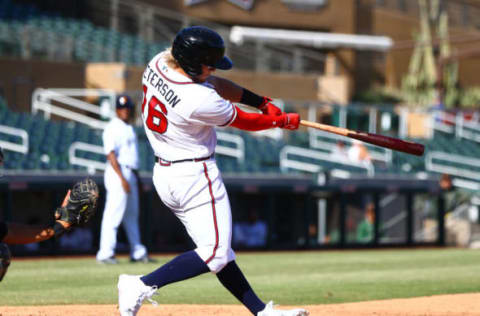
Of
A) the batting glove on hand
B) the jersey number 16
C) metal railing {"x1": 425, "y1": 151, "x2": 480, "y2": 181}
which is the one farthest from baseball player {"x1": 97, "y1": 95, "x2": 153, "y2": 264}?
metal railing {"x1": 425, "y1": 151, "x2": 480, "y2": 181}

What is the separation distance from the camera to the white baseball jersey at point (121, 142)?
9.22 m

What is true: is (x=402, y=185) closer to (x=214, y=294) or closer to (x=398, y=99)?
(x=214, y=294)

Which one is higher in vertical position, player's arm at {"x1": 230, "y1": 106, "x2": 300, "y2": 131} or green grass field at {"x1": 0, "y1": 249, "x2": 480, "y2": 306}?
player's arm at {"x1": 230, "y1": 106, "x2": 300, "y2": 131}

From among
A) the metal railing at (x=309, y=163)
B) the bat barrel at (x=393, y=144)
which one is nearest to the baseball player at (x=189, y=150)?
the bat barrel at (x=393, y=144)

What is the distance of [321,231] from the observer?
16.5 metres

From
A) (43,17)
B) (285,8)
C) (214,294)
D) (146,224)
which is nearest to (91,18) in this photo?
(43,17)

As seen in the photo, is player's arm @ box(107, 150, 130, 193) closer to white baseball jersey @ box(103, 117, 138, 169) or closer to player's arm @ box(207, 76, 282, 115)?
white baseball jersey @ box(103, 117, 138, 169)

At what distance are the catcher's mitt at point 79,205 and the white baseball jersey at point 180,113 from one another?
19.3 inches

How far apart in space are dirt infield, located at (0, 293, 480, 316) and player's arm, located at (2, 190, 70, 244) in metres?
1.11

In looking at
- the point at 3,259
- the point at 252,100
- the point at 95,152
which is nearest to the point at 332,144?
the point at 95,152

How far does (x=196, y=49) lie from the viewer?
4758 mm

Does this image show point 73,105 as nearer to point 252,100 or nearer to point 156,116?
point 252,100

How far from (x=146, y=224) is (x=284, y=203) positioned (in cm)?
→ 368

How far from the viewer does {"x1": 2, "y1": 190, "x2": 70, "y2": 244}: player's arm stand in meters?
4.89
